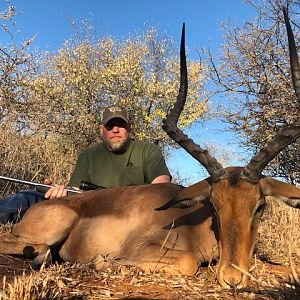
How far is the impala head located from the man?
2378 millimetres

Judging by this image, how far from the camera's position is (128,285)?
A: 3707mm

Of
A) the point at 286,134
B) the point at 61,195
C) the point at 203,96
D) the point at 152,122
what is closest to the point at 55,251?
the point at 61,195

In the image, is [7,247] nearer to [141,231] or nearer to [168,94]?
[141,231]

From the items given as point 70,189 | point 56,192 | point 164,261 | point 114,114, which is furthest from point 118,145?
point 164,261

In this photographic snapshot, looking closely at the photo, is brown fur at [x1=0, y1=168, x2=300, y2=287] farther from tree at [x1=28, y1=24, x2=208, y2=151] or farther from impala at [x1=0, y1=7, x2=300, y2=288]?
tree at [x1=28, y1=24, x2=208, y2=151]

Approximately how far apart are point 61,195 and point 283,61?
778 centimetres

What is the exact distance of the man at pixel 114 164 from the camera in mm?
7180

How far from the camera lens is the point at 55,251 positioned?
5609 mm

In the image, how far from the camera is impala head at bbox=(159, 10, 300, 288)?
3688 mm

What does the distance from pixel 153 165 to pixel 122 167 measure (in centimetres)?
51

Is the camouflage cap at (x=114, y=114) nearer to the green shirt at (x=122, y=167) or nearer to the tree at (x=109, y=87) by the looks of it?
the green shirt at (x=122, y=167)

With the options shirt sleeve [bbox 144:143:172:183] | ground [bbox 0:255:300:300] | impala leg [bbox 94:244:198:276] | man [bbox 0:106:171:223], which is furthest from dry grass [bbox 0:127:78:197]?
ground [bbox 0:255:300:300]

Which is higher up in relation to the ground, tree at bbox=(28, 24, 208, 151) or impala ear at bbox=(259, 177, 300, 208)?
tree at bbox=(28, 24, 208, 151)

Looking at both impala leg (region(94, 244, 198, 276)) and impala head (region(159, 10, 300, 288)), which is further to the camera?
impala leg (region(94, 244, 198, 276))
